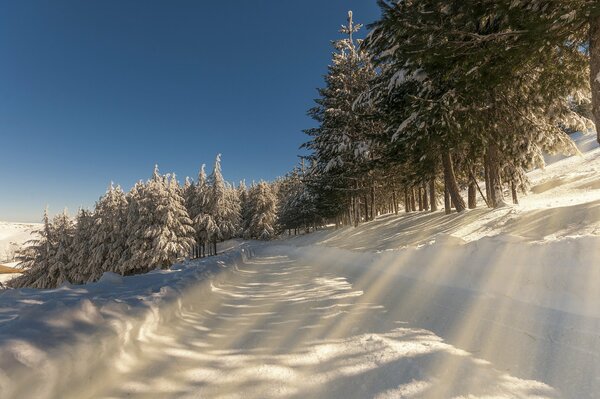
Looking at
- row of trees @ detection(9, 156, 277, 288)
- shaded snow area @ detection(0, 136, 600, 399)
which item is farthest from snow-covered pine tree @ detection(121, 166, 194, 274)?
shaded snow area @ detection(0, 136, 600, 399)

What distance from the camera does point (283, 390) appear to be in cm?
283

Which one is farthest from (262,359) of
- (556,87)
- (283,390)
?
(556,87)

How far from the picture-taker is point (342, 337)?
4016 millimetres

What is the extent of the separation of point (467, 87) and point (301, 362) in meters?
9.03

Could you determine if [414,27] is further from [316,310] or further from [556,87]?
[316,310]

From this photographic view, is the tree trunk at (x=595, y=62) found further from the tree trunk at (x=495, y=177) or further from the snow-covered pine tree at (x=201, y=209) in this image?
→ the snow-covered pine tree at (x=201, y=209)

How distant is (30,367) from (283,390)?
220cm

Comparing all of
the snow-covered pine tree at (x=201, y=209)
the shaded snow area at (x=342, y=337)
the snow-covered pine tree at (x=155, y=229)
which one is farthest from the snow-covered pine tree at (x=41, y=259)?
the shaded snow area at (x=342, y=337)

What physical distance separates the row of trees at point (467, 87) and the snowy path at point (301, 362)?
6996 mm

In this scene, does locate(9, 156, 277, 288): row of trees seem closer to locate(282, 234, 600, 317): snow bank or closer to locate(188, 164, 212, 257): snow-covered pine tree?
locate(188, 164, 212, 257): snow-covered pine tree

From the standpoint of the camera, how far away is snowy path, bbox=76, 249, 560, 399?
9.01ft

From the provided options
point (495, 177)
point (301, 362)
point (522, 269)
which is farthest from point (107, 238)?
point (522, 269)

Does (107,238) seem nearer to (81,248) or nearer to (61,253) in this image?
(81,248)

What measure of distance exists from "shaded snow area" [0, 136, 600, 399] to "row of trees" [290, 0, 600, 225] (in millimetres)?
4770
